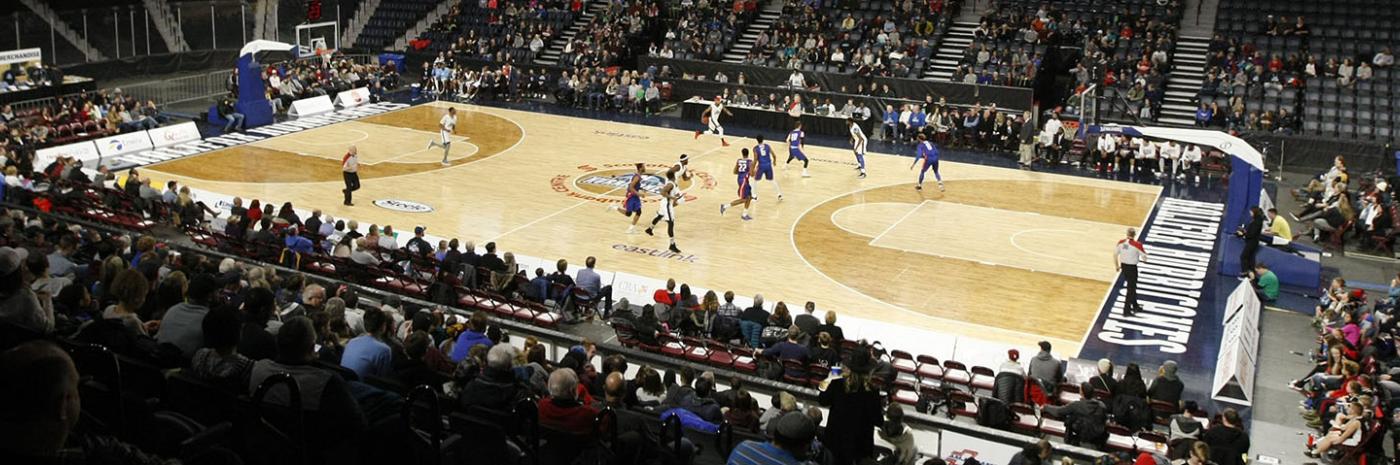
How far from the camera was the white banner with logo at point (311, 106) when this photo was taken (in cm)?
3512

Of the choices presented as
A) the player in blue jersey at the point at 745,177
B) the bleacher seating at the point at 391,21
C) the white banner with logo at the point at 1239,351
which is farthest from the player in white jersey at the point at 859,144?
the bleacher seating at the point at 391,21

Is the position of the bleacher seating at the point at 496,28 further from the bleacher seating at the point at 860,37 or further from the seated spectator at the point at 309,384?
the seated spectator at the point at 309,384

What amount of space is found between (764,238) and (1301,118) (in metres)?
17.9

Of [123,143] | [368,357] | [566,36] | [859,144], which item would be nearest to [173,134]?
[123,143]

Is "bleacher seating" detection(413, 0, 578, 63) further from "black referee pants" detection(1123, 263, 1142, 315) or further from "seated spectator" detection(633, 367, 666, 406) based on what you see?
"seated spectator" detection(633, 367, 666, 406)

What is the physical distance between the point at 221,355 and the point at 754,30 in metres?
37.2

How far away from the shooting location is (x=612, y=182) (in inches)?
1077

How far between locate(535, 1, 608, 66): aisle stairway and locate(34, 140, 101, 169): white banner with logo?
16879mm

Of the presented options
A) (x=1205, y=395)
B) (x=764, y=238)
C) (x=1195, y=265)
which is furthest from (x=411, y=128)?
(x=1205, y=395)

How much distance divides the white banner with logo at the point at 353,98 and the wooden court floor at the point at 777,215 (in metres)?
3.52

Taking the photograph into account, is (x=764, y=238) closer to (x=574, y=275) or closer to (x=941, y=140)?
(x=574, y=275)

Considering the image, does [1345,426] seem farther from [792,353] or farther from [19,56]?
[19,56]

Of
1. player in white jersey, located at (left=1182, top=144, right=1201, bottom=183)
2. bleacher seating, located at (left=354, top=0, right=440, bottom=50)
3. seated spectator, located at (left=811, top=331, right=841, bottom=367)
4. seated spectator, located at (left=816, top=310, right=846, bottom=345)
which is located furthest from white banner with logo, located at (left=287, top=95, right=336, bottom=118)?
seated spectator, located at (left=811, top=331, right=841, bottom=367)

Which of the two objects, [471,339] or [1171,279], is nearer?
[471,339]
